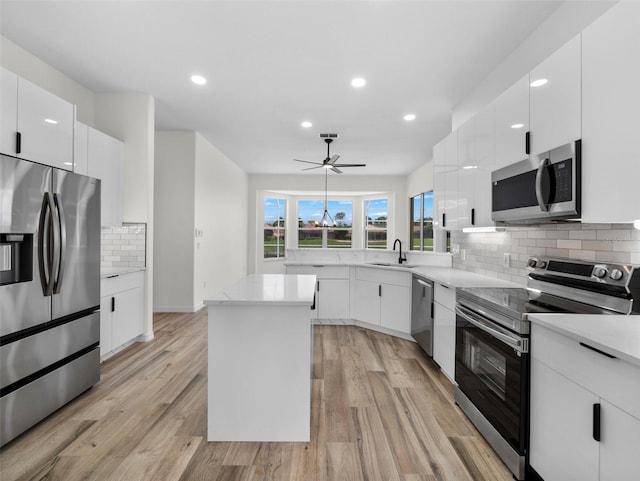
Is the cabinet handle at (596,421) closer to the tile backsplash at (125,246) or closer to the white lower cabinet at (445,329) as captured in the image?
the white lower cabinet at (445,329)

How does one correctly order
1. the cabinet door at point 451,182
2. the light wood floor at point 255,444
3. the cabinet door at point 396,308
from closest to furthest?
the light wood floor at point 255,444
the cabinet door at point 451,182
the cabinet door at point 396,308

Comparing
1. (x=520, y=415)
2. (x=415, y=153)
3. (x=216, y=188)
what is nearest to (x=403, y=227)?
(x=415, y=153)

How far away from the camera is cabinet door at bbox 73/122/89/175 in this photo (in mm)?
3004

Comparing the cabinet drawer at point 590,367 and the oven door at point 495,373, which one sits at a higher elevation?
the cabinet drawer at point 590,367

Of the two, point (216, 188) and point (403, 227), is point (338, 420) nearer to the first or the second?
point (216, 188)

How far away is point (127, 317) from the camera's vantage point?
3.60 meters

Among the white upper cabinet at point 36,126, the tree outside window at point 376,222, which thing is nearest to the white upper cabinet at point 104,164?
the white upper cabinet at point 36,126

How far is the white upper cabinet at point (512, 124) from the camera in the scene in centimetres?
218

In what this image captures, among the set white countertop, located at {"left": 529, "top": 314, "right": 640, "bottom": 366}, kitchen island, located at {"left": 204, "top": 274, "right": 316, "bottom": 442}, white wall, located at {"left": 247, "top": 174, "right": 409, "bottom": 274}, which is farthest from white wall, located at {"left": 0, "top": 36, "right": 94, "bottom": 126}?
white wall, located at {"left": 247, "top": 174, "right": 409, "bottom": 274}

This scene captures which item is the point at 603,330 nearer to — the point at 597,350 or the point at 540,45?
the point at 597,350

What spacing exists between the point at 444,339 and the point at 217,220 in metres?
4.75

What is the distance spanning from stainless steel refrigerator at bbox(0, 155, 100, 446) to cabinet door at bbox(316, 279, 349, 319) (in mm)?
2755

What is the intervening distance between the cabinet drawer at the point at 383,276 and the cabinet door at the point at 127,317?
2.72 meters

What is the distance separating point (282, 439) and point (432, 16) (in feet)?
9.81
